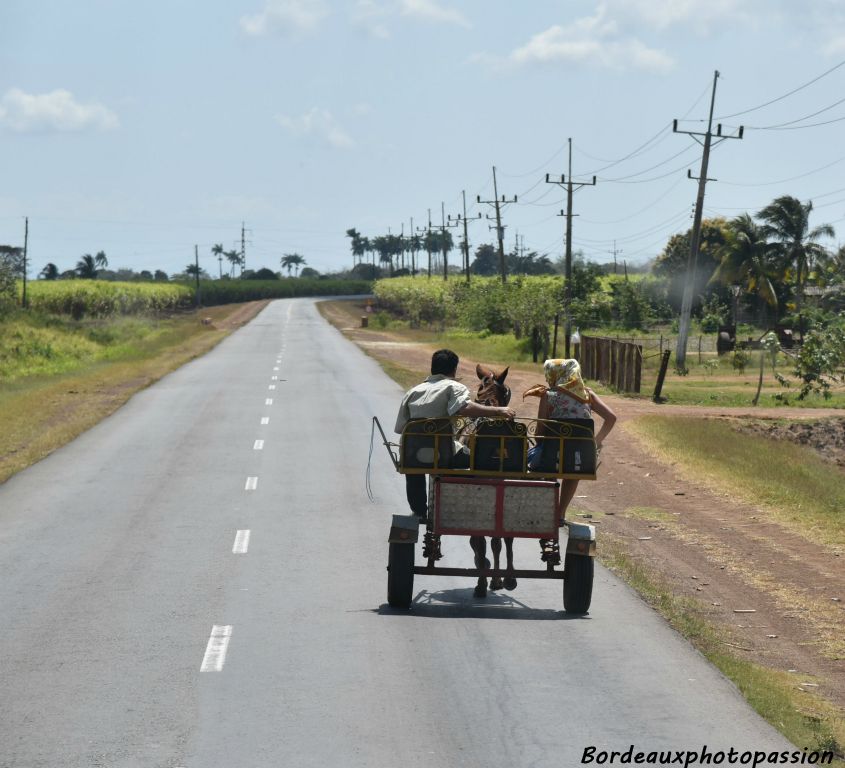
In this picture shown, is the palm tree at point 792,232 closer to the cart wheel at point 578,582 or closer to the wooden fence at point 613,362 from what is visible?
the wooden fence at point 613,362

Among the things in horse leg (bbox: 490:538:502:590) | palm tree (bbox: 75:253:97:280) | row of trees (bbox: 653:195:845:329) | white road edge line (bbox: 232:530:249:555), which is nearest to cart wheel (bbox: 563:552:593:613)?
horse leg (bbox: 490:538:502:590)

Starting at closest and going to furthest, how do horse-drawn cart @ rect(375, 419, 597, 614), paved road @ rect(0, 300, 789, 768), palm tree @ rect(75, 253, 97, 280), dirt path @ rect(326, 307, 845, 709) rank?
paved road @ rect(0, 300, 789, 768) < horse-drawn cart @ rect(375, 419, 597, 614) < dirt path @ rect(326, 307, 845, 709) < palm tree @ rect(75, 253, 97, 280)

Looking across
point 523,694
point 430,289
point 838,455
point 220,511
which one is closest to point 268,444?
point 220,511

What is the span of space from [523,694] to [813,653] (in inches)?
152

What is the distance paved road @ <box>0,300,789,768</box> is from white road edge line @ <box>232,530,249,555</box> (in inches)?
2.4

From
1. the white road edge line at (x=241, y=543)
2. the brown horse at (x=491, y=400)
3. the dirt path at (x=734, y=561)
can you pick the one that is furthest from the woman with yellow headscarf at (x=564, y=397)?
the white road edge line at (x=241, y=543)

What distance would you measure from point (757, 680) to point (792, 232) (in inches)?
3258

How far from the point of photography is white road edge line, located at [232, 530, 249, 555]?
47.2ft

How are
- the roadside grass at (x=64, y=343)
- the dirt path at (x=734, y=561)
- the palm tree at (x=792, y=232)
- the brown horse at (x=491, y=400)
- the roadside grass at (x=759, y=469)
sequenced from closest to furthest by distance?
the brown horse at (x=491, y=400)
the dirt path at (x=734, y=561)
the roadside grass at (x=759, y=469)
the roadside grass at (x=64, y=343)
the palm tree at (x=792, y=232)

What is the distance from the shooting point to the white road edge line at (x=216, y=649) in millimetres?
9445

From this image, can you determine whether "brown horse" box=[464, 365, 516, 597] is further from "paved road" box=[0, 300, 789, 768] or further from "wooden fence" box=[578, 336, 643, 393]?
"wooden fence" box=[578, 336, 643, 393]

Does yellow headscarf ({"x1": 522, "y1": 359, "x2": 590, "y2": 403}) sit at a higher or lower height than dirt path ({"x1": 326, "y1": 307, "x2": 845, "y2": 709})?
higher

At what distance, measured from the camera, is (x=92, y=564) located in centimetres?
1373

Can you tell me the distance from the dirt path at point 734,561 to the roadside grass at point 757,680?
0.19 m
